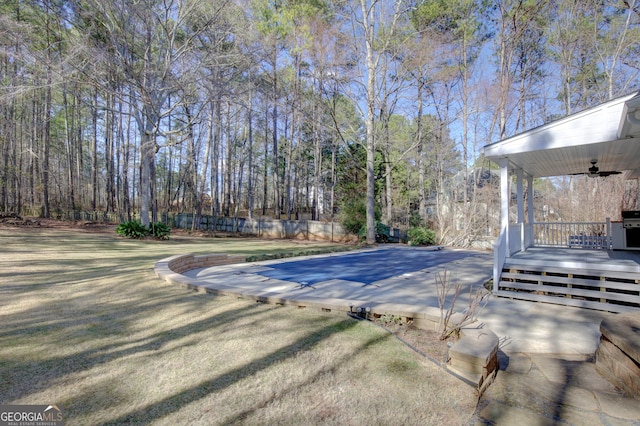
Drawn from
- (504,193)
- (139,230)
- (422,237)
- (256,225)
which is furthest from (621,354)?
(256,225)

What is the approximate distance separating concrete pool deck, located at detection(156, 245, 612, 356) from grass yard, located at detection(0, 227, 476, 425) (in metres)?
0.49

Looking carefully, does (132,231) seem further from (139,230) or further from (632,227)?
(632,227)

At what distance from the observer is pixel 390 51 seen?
13898mm

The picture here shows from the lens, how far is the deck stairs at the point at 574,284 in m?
4.19

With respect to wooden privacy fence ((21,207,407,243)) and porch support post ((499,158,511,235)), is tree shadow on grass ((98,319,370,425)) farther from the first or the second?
wooden privacy fence ((21,207,407,243))

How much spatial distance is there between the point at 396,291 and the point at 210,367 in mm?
3271

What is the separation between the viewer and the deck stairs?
13.8 ft

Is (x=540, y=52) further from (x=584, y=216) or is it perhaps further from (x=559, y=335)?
(x=559, y=335)

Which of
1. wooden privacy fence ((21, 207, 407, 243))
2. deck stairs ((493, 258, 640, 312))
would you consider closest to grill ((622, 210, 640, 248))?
deck stairs ((493, 258, 640, 312))

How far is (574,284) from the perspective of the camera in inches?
180

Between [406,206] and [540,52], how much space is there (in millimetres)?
9867

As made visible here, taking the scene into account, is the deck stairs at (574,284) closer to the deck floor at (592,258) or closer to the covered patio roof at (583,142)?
the deck floor at (592,258)

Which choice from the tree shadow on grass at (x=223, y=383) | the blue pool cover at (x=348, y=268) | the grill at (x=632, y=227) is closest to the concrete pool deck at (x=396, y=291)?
the blue pool cover at (x=348, y=268)

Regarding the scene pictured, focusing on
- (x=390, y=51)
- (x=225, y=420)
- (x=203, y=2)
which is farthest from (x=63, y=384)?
(x=390, y=51)
